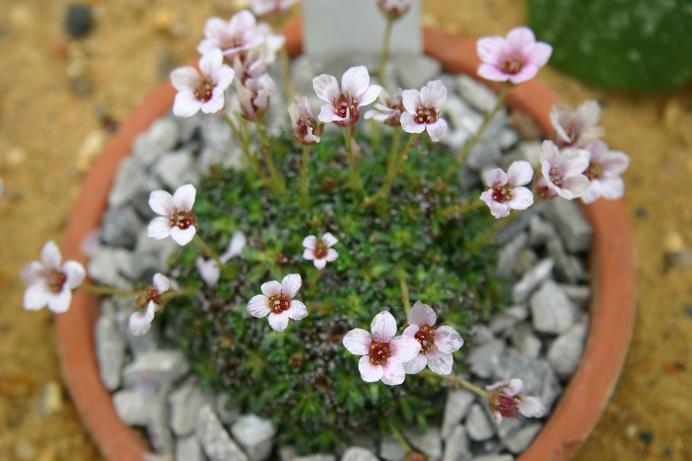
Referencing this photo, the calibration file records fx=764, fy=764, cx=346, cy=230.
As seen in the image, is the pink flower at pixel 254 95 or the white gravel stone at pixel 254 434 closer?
the pink flower at pixel 254 95

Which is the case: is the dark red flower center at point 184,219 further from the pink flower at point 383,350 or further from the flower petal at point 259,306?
the pink flower at point 383,350

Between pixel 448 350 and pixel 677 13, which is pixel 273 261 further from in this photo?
pixel 677 13

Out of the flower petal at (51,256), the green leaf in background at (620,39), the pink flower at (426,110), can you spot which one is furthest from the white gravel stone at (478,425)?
the green leaf in background at (620,39)

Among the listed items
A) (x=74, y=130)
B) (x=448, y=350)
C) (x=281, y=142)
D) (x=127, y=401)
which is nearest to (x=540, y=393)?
(x=448, y=350)

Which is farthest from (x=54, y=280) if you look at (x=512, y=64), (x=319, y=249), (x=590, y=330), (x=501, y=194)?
(x=590, y=330)

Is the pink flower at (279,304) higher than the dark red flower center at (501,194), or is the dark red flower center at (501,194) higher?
the dark red flower center at (501,194)

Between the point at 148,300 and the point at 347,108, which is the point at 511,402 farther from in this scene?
the point at 148,300
